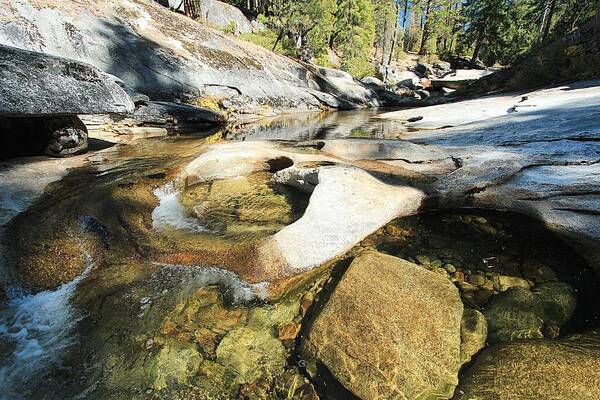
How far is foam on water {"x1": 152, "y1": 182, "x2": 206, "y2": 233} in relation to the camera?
3877 mm

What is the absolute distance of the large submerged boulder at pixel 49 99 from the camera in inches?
192

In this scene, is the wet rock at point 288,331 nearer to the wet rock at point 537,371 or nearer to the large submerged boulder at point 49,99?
the wet rock at point 537,371

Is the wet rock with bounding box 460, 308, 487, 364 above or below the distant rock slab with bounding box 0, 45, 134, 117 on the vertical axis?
below

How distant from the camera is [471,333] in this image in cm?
233

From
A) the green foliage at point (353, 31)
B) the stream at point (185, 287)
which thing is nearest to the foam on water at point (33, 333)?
the stream at point (185, 287)

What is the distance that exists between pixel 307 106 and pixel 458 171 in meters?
17.4

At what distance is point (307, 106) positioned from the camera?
20.9 meters

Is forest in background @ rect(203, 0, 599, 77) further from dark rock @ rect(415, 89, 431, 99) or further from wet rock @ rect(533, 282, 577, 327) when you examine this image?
wet rock @ rect(533, 282, 577, 327)

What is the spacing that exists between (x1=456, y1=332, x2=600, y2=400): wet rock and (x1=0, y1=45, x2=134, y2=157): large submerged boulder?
21.8 feet

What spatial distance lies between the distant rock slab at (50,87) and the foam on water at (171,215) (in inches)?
95.3

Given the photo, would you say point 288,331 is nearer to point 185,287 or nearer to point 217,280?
point 217,280

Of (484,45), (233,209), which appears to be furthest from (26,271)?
(484,45)

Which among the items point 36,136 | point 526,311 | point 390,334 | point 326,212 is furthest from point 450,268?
point 36,136

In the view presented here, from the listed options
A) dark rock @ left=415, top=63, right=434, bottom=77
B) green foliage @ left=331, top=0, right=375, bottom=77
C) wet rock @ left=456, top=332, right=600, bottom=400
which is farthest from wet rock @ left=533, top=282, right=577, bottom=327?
dark rock @ left=415, top=63, right=434, bottom=77
